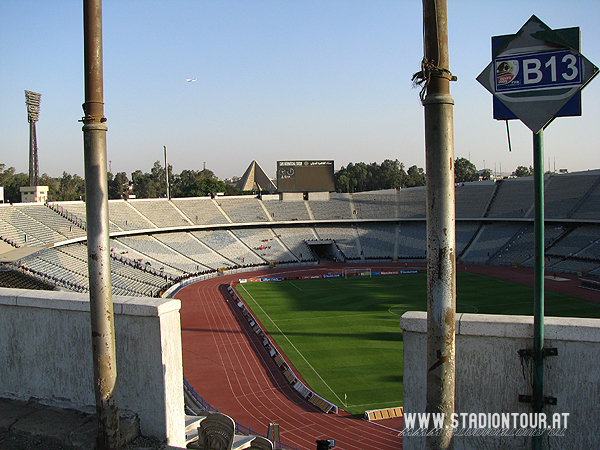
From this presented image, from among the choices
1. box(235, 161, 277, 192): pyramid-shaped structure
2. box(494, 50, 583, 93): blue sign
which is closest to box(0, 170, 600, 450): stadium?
box(494, 50, 583, 93): blue sign

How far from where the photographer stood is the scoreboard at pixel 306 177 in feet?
207

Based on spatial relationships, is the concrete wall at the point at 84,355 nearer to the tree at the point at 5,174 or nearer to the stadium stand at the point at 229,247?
the stadium stand at the point at 229,247

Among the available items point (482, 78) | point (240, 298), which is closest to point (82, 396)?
point (482, 78)

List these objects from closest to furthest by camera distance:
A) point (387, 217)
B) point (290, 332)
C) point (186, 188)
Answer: point (290, 332), point (387, 217), point (186, 188)

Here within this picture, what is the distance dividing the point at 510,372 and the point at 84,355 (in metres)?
4.90

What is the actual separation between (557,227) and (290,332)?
37.7 metres

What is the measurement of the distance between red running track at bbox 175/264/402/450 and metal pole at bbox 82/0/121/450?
1183 centimetres

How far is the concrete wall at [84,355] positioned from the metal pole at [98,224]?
24.8 inches

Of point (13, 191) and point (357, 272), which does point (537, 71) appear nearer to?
point (357, 272)

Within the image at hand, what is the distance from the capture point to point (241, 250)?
54375 mm

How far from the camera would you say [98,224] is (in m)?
4.83

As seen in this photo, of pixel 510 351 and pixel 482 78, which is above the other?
pixel 482 78

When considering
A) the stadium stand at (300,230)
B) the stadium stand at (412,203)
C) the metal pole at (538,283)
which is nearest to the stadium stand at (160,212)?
the stadium stand at (300,230)

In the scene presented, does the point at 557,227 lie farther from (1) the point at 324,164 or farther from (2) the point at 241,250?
(2) the point at 241,250
